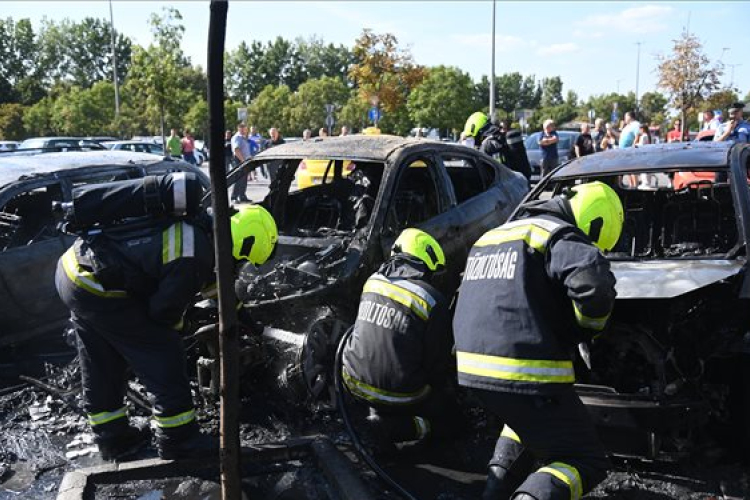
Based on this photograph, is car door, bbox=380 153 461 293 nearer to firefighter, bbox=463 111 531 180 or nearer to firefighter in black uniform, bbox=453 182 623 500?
firefighter in black uniform, bbox=453 182 623 500

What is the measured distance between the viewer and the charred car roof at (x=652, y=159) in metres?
4.19

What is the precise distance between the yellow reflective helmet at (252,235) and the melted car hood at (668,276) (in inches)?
74.5

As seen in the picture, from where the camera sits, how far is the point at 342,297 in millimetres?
4352

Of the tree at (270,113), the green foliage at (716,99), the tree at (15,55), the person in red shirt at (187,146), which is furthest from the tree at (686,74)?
the tree at (15,55)

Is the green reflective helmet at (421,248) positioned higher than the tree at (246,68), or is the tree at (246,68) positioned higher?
the tree at (246,68)

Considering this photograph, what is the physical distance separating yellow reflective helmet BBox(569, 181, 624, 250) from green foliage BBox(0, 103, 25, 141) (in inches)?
1715

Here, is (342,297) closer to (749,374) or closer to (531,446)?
(531,446)

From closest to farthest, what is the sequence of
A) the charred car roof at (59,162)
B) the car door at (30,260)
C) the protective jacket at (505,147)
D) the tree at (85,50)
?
the car door at (30,260) < the charred car roof at (59,162) < the protective jacket at (505,147) < the tree at (85,50)

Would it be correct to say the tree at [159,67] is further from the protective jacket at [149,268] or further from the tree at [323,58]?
the tree at [323,58]

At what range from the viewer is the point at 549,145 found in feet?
47.3

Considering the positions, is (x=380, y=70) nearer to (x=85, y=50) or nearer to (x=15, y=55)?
(x=15, y=55)

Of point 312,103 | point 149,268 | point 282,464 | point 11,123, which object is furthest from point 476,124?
point 11,123

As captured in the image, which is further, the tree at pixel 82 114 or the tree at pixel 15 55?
the tree at pixel 15 55

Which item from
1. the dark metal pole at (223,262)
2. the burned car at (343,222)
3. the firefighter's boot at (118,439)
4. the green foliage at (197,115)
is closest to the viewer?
the dark metal pole at (223,262)
